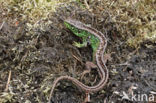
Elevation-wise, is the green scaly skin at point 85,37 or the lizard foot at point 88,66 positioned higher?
the green scaly skin at point 85,37

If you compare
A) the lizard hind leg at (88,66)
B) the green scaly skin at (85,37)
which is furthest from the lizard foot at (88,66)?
the green scaly skin at (85,37)

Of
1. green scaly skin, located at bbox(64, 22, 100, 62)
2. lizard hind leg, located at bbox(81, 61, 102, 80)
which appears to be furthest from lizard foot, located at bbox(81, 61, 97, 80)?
green scaly skin, located at bbox(64, 22, 100, 62)

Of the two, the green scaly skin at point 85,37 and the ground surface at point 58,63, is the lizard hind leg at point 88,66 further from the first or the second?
the green scaly skin at point 85,37

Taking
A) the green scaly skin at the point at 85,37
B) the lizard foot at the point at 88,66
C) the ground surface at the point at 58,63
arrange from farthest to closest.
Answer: the green scaly skin at the point at 85,37
the lizard foot at the point at 88,66
the ground surface at the point at 58,63

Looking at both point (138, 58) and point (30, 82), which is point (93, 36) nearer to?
point (138, 58)

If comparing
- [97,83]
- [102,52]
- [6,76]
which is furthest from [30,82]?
[102,52]

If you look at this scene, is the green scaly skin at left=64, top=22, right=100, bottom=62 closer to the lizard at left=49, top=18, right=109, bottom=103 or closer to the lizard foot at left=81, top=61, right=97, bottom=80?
the lizard at left=49, top=18, right=109, bottom=103

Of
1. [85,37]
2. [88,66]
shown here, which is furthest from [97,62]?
[85,37]

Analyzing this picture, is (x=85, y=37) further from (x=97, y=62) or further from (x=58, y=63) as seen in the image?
(x=58, y=63)
